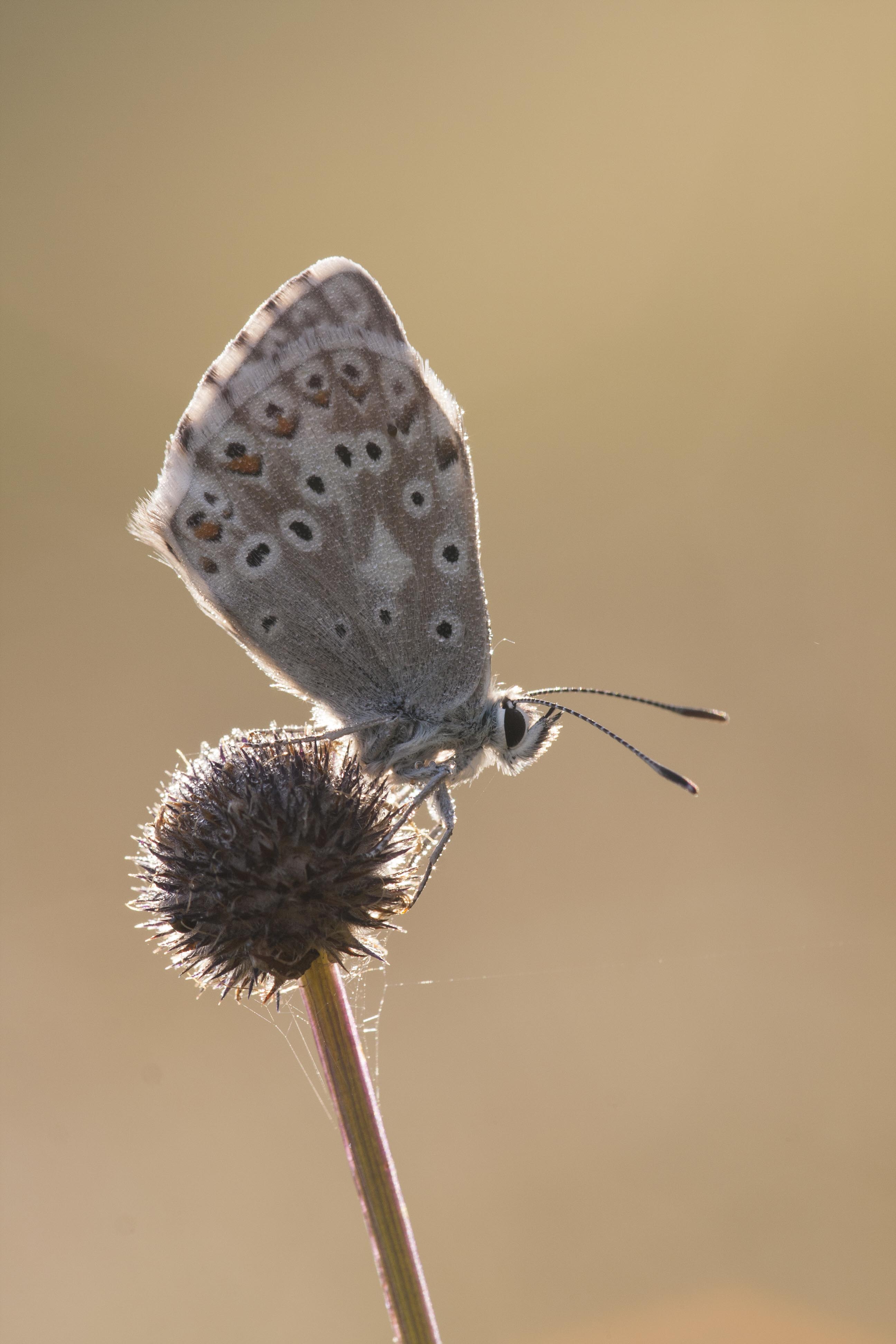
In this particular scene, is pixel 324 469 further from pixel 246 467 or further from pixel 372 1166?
pixel 372 1166

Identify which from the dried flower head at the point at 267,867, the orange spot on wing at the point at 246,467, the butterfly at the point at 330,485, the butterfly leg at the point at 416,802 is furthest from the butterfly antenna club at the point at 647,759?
the orange spot on wing at the point at 246,467

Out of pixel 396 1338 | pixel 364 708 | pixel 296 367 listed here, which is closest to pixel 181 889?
pixel 364 708

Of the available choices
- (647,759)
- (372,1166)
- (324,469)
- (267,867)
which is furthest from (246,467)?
(372,1166)

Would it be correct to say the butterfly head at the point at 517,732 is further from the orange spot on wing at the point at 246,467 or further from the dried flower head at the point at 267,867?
the orange spot on wing at the point at 246,467

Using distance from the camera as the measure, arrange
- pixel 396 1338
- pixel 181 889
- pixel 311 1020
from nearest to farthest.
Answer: pixel 396 1338 → pixel 311 1020 → pixel 181 889

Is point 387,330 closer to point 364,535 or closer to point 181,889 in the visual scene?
point 364,535

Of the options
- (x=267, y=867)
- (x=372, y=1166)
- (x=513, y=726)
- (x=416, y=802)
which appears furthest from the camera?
(x=513, y=726)

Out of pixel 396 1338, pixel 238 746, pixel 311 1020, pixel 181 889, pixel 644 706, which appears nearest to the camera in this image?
pixel 396 1338
